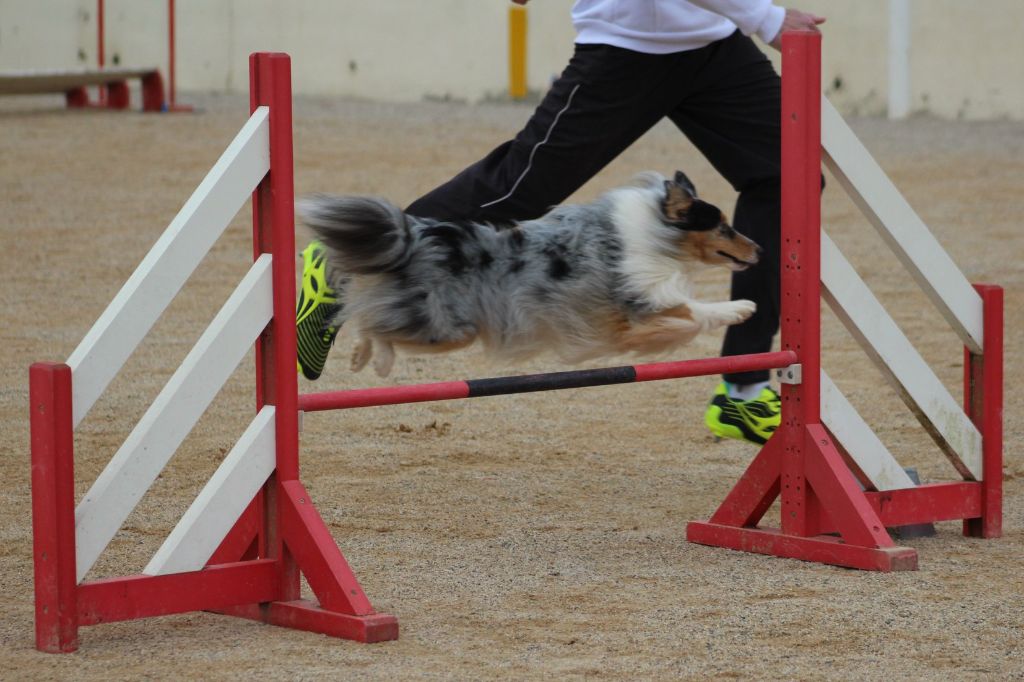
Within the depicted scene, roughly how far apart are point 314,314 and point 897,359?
1470 mm

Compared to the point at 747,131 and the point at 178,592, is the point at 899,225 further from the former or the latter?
the point at 178,592

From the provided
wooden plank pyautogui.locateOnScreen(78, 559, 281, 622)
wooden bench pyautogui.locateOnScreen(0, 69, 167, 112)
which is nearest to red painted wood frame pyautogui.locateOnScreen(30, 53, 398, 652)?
wooden plank pyautogui.locateOnScreen(78, 559, 281, 622)

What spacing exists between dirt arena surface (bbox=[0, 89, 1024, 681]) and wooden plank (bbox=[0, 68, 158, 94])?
571 cm

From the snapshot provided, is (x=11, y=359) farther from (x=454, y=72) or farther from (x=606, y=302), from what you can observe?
(x=454, y=72)

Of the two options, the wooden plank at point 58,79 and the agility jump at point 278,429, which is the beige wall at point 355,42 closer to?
the wooden plank at point 58,79

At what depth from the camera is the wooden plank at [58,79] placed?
1455 cm

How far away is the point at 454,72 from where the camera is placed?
1895 centimetres

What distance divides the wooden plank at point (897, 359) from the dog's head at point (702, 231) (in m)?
0.20

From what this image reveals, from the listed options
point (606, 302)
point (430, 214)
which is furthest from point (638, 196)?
point (430, 214)

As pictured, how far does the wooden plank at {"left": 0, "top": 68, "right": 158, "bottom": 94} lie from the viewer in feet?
47.8

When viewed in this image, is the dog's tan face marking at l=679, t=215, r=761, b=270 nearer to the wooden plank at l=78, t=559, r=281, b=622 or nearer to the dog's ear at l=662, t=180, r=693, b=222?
the dog's ear at l=662, t=180, r=693, b=222

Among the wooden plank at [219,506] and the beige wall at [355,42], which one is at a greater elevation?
the beige wall at [355,42]

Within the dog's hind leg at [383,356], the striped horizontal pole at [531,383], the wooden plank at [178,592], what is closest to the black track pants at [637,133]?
the dog's hind leg at [383,356]

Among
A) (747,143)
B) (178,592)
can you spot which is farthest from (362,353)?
(747,143)
